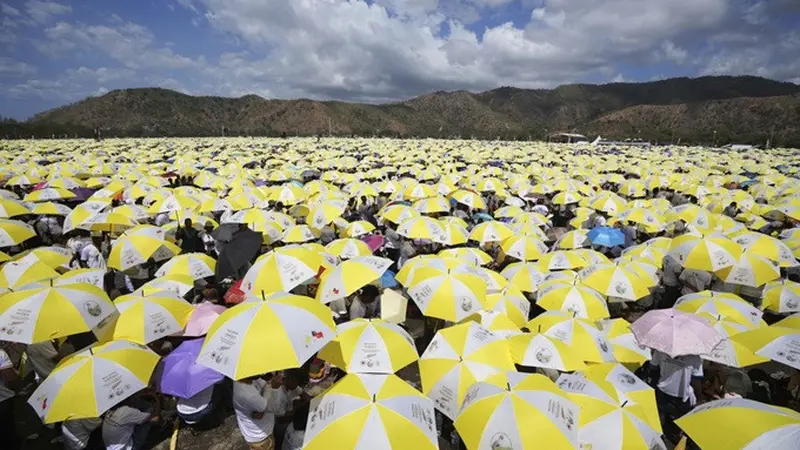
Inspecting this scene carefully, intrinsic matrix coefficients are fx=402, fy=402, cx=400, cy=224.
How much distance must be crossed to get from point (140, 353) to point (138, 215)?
6864 millimetres

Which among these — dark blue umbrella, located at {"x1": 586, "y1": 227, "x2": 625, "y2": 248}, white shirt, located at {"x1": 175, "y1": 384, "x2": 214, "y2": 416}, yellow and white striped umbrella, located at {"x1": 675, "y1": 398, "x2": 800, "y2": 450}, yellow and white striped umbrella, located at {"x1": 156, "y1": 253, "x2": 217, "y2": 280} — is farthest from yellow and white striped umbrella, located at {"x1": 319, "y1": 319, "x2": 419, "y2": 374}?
dark blue umbrella, located at {"x1": 586, "y1": 227, "x2": 625, "y2": 248}

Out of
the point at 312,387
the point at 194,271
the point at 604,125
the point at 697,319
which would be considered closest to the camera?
the point at 697,319

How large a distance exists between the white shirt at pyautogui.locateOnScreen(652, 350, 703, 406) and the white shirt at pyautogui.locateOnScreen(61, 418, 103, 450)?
632 centimetres

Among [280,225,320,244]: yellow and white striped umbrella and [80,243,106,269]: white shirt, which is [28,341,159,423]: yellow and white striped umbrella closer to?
[280,225,320,244]: yellow and white striped umbrella

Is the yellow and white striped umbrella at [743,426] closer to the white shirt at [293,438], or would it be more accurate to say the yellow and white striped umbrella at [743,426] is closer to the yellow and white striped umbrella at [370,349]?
the yellow and white striped umbrella at [370,349]

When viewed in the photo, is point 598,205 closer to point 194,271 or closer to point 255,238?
point 255,238

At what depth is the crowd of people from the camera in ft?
14.1

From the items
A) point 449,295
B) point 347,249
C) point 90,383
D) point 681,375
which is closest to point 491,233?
point 347,249

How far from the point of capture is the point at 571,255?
306 inches

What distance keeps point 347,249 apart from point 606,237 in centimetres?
611

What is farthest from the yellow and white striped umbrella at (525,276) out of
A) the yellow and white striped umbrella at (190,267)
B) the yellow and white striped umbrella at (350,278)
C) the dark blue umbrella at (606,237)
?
the yellow and white striped umbrella at (190,267)

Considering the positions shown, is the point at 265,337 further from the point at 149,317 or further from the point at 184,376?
the point at 149,317

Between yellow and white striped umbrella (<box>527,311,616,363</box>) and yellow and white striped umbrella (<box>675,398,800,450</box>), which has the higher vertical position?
yellow and white striped umbrella (<box>675,398,800,450</box>)

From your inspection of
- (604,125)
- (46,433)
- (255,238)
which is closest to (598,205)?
(255,238)
